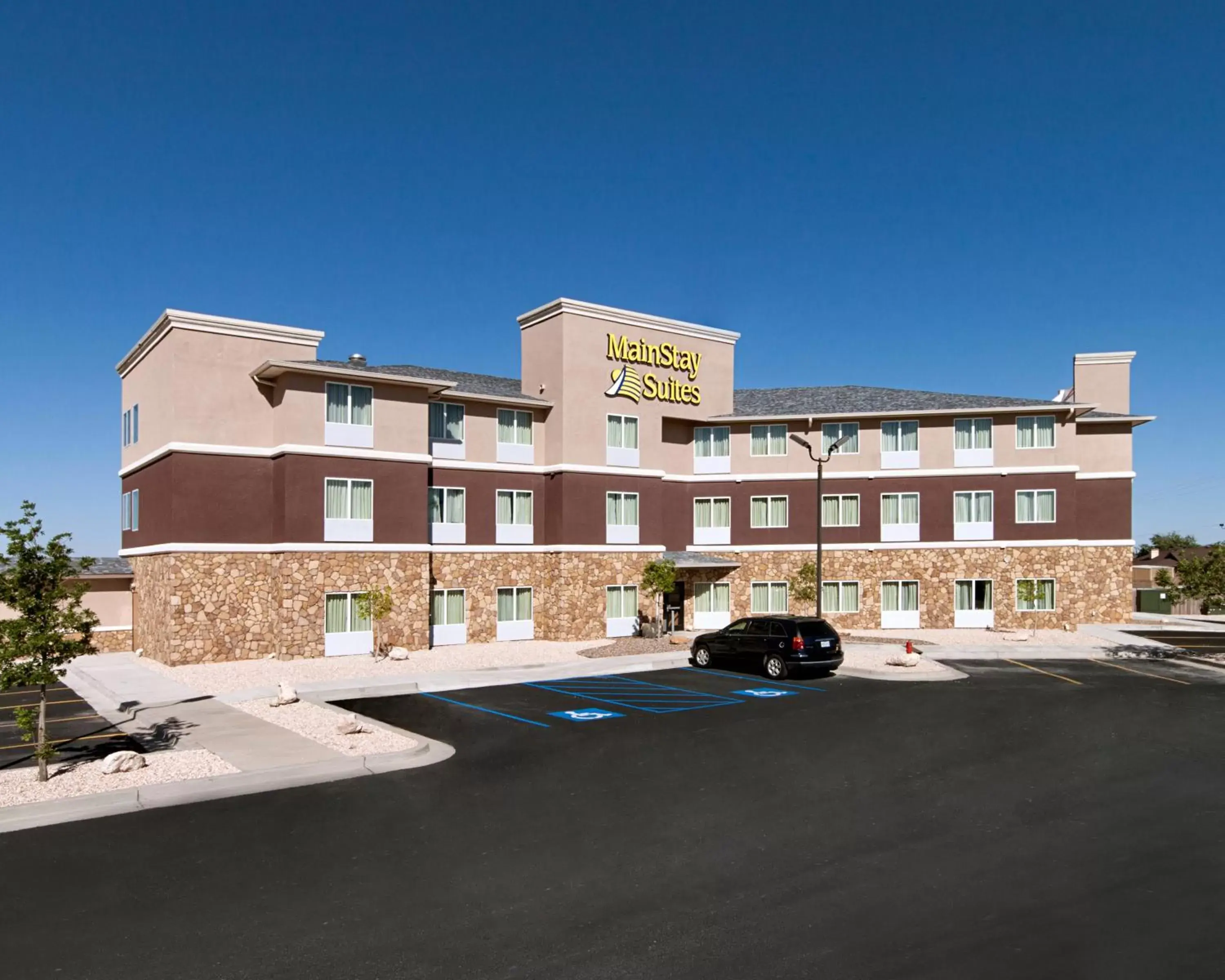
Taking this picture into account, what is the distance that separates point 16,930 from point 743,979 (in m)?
6.57

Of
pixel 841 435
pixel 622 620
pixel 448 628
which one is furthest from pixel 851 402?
pixel 448 628

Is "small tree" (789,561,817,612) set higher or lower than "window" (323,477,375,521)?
lower

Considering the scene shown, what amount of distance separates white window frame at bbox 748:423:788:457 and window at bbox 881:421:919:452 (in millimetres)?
4223

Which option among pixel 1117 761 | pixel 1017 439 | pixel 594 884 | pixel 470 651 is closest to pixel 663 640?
pixel 470 651

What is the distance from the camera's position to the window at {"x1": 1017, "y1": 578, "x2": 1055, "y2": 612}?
129ft

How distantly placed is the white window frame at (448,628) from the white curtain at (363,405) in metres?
6.57

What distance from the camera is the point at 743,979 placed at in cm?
718

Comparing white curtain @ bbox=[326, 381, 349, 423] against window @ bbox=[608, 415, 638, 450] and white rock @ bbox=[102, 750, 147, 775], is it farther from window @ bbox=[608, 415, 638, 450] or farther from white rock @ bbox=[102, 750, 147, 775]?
white rock @ bbox=[102, 750, 147, 775]

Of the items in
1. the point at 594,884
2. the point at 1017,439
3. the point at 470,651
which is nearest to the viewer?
the point at 594,884

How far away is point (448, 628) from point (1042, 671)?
19.8 meters

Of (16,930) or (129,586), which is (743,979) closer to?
(16,930)

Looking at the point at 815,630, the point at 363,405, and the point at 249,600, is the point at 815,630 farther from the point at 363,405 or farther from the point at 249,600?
the point at 249,600

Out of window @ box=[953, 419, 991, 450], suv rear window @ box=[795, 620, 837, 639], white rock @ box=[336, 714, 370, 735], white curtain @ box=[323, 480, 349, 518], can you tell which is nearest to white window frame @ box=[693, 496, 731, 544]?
window @ box=[953, 419, 991, 450]

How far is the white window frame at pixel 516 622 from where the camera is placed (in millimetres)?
34688
